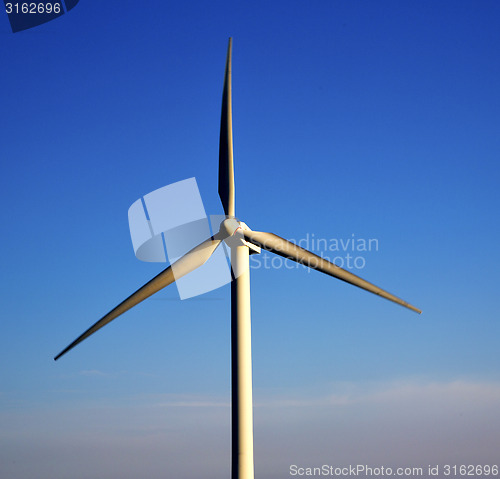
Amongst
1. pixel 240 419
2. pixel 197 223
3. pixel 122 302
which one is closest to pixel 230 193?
pixel 197 223

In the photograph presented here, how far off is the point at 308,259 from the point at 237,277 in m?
3.52

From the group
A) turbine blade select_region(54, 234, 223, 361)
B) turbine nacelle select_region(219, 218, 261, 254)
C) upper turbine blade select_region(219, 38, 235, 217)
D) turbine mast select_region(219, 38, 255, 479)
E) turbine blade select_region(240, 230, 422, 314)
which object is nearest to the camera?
turbine mast select_region(219, 38, 255, 479)

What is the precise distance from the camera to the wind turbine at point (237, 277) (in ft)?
100

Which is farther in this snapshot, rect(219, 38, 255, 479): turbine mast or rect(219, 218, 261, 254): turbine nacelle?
rect(219, 218, 261, 254): turbine nacelle

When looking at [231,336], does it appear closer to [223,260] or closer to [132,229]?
[223,260]

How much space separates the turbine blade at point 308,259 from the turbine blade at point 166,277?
181 centimetres

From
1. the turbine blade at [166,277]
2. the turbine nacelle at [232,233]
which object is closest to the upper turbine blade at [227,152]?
the turbine nacelle at [232,233]

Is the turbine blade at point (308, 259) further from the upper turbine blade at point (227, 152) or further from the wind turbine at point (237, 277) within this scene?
the upper turbine blade at point (227, 152)

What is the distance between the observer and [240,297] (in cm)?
3145

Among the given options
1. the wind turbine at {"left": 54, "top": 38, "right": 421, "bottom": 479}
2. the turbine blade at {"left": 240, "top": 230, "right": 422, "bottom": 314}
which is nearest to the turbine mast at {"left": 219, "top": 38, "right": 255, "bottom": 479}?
the wind turbine at {"left": 54, "top": 38, "right": 421, "bottom": 479}

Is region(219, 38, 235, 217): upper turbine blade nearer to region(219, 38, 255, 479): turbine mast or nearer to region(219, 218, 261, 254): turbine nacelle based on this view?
region(219, 38, 255, 479): turbine mast

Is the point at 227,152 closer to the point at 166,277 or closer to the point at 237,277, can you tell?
the point at 237,277

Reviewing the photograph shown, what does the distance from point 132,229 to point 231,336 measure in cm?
635

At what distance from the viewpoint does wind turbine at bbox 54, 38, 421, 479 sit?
30547mm
